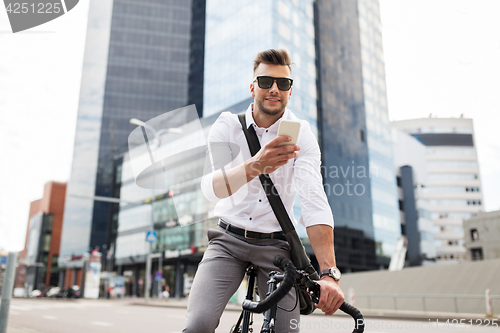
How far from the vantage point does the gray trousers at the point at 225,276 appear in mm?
1874

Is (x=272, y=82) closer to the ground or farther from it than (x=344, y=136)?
closer to the ground

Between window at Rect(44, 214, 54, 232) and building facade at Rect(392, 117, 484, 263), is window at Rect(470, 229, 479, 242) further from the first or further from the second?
window at Rect(44, 214, 54, 232)

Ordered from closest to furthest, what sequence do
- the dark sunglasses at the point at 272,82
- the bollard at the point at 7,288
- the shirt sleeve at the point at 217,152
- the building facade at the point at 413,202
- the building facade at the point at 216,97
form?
the shirt sleeve at the point at 217,152
the dark sunglasses at the point at 272,82
the bollard at the point at 7,288
the building facade at the point at 216,97
the building facade at the point at 413,202

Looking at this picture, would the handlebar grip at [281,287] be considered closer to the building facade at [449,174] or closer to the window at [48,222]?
the building facade at [449,174]

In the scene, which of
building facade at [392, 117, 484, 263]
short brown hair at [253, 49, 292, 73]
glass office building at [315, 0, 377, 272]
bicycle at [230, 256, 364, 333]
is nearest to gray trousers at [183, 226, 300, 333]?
bicycle at [230, 256, 364, 333]

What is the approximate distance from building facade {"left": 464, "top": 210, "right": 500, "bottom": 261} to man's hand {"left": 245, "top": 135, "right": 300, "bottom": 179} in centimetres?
4603

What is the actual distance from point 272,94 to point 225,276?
3.21 feet

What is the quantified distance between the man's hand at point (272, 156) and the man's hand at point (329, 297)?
50cm

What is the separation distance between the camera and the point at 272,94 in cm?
212

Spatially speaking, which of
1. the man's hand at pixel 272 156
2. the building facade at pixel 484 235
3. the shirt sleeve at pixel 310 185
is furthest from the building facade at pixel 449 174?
the man's hand at pixel 272 156

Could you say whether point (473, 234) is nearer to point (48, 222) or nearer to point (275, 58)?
point (275, 58)

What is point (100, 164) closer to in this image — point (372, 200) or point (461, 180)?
point (372, 200)

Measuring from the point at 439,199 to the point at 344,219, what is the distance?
65.3 meters

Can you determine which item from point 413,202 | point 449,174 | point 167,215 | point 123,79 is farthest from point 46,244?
point 167,215
